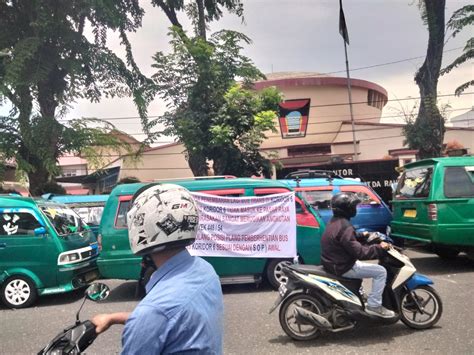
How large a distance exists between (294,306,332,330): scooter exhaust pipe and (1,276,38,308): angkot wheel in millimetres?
4923

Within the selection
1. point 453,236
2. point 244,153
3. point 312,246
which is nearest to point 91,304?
point 312,246

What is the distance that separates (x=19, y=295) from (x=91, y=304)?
48.2 inches

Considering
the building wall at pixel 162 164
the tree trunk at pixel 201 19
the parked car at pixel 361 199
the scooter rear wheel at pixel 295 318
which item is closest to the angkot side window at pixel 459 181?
the parked car at pixel 361 199

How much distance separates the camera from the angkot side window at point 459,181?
27.8 feet

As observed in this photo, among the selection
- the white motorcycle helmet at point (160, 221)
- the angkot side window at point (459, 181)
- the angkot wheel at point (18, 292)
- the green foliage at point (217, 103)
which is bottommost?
the angkot wheel at point (18, 292)

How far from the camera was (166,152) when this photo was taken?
92.8ft

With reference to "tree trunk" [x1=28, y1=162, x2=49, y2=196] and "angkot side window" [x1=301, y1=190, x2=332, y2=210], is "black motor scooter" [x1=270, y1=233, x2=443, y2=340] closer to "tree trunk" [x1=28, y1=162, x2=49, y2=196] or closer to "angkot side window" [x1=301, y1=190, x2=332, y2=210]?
"angkot side window" [x1=301, y1=190, x2=332, y2=210]

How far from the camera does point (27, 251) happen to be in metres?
8.05

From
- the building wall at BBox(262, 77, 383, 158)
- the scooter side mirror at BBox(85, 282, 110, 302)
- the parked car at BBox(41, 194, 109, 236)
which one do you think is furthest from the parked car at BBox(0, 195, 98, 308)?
the building wall at BBox(262, 77, 383, 158)

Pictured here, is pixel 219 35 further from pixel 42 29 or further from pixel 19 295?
pixel 19 295

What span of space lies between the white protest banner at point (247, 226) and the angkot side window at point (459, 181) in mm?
2826

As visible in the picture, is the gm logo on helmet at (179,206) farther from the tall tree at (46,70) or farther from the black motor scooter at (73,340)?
the tall tree at (46,70)

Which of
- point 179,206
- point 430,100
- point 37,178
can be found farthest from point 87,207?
point 430,100

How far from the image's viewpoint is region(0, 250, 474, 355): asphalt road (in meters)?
5.20
